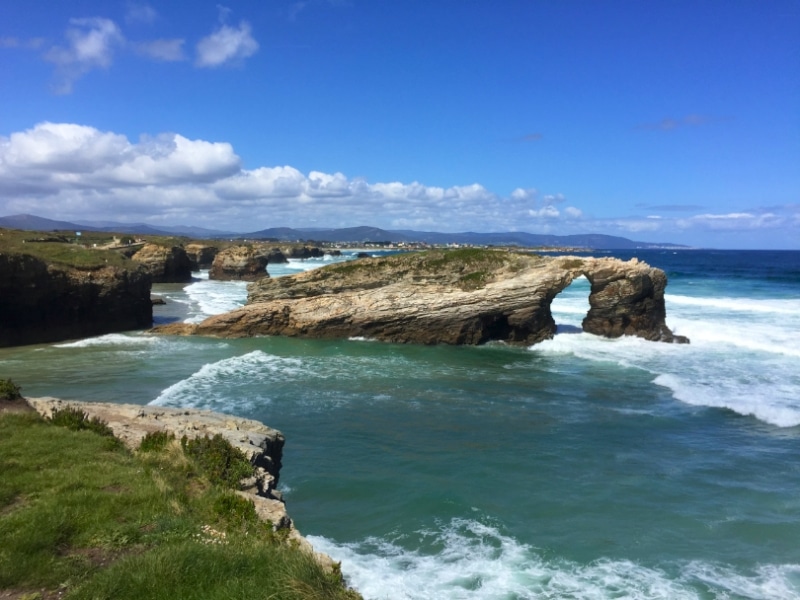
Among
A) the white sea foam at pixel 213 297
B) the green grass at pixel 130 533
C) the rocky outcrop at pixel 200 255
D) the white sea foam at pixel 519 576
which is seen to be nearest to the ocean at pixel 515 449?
the white sea foam at pixel 519 576

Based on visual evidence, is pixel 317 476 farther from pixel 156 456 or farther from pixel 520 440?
pixel 520 440

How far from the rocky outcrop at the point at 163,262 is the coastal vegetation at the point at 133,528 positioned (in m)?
57.2

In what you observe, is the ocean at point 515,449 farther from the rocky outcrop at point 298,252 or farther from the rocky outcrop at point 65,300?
the rocky outcrop at point 298,252

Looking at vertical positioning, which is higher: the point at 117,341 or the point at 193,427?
the point at 193,427

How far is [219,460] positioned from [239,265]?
6246 centimetres

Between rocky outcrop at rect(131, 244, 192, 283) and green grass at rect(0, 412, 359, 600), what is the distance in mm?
57627

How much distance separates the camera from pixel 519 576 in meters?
9.44

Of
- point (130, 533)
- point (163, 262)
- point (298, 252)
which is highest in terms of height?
point (298, 252)

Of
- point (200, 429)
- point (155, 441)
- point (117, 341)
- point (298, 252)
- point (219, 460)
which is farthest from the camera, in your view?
point (298, 252)

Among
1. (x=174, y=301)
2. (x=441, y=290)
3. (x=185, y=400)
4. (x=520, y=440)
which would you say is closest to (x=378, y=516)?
(x=520, y=440)

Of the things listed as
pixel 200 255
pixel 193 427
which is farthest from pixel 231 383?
pixel 200 255

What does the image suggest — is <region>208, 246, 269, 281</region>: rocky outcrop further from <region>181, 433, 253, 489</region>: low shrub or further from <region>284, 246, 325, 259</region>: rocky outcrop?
<region>181, 433, 253, 489</region>: low shrub

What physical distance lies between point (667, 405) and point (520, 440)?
653 centimetres

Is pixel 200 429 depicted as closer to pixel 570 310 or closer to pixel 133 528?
pixel 133 528
